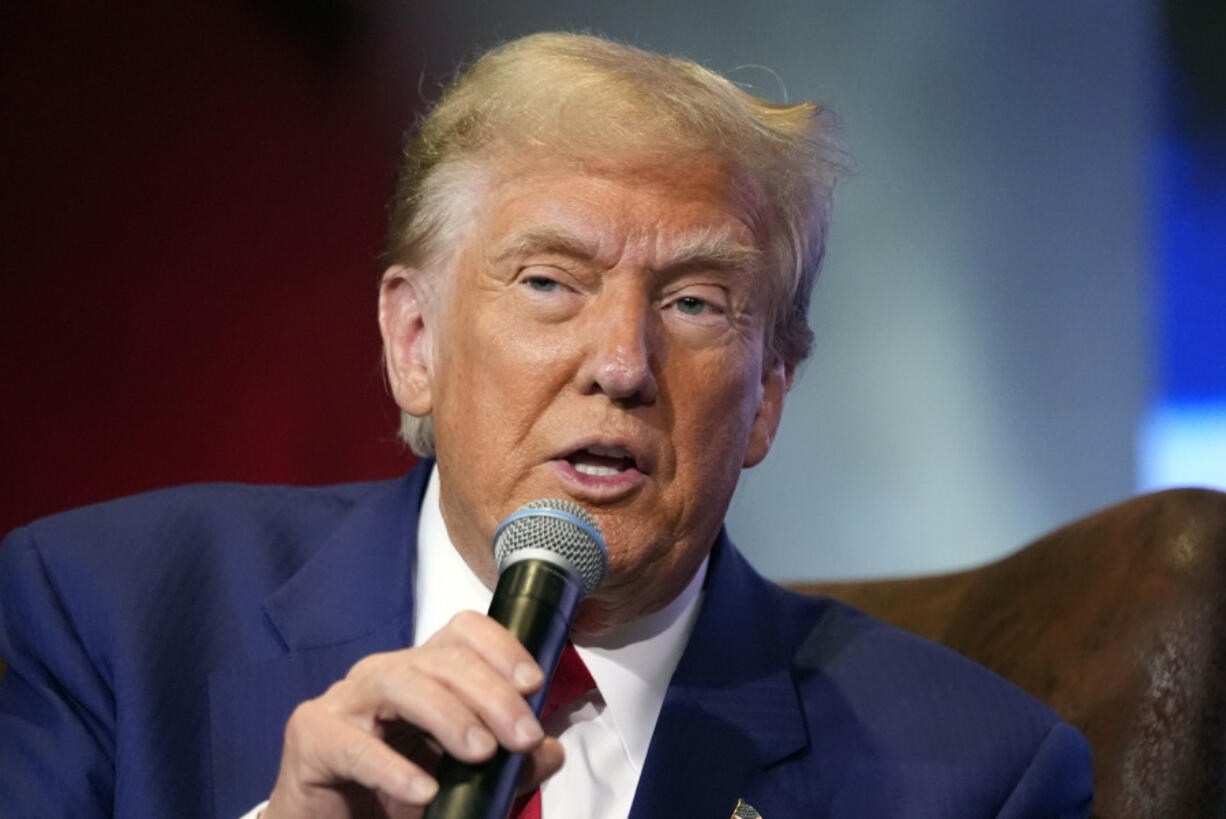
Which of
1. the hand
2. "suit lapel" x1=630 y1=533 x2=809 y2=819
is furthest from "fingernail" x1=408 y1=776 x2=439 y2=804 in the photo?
"suit lapel" x1=630 y1=533 x2=809 y2=819

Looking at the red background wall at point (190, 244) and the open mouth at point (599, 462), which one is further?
the red background wall at point (190, 244)

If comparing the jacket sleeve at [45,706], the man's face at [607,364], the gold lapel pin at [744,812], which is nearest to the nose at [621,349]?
the man's face at [607,364]

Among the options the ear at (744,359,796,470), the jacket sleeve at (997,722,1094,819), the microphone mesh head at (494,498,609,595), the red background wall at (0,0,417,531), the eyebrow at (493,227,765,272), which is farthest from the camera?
the red background wall at (0,0,417,531)

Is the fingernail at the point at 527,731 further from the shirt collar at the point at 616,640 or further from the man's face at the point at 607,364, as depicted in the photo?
the shirt collar at the point at 616,640

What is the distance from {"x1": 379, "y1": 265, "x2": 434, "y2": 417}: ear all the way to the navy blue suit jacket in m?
0.20

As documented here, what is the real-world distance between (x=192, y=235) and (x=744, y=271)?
1399mm

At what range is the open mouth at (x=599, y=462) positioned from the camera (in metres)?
1.72

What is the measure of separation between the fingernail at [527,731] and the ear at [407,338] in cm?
88

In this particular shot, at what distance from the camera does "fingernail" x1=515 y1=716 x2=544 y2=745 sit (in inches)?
43.8

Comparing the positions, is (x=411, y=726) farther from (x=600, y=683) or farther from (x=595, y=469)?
(x=600, y=683)

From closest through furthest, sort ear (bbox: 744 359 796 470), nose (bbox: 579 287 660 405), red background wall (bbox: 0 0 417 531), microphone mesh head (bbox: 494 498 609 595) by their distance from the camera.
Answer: microphone mesh head (bbox: 494 498 609 595) < nose (bbox: 579 287 660 405) < ear (bbox: 744 359 796 470) < red background wall (bbox: 0 0 417 531)

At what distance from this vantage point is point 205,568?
195cm

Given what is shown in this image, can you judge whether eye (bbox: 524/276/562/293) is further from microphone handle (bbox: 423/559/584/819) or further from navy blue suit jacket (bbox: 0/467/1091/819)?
microphone handle (bbox: 423/559/584/819)

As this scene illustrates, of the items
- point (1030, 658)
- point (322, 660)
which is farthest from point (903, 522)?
point (322, 660)
